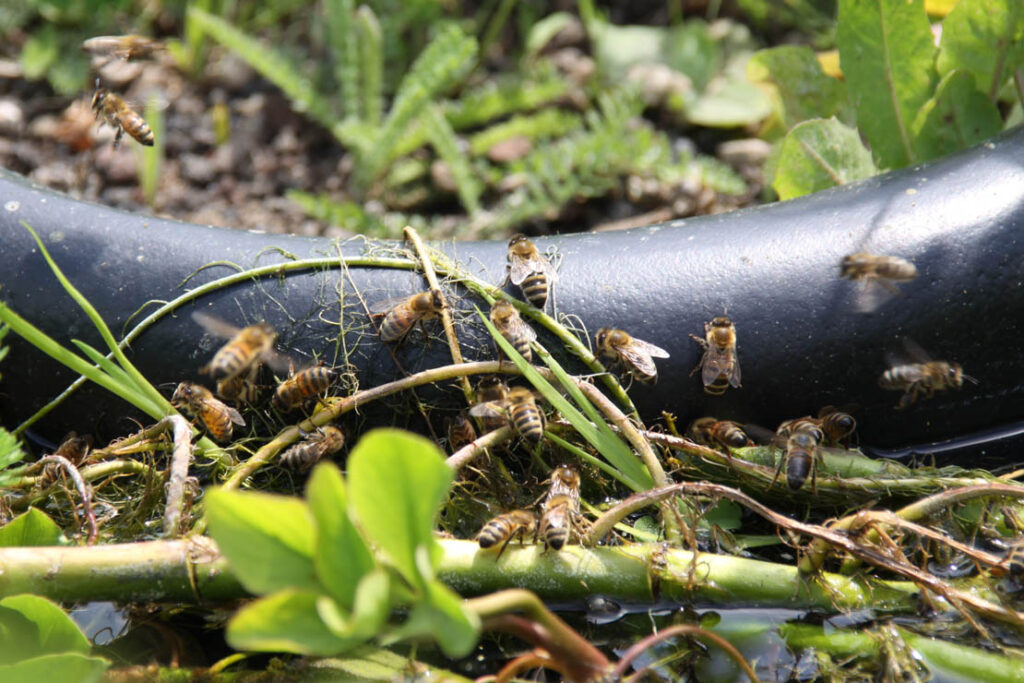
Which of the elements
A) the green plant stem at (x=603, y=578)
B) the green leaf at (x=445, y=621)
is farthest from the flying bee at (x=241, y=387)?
the green leaf at (x=445, y=621)

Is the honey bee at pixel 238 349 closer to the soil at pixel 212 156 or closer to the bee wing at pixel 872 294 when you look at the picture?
the bee wing at pixel 872 294

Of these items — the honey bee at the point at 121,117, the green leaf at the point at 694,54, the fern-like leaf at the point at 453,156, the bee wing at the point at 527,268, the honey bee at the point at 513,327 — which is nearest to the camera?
the honey bee at the point at 513,327

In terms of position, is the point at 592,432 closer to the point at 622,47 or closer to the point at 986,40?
the point at 986,40

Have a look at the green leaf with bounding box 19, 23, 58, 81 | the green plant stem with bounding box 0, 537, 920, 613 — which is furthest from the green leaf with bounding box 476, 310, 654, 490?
the green leaf with bounding box 19, 23, 58, 81

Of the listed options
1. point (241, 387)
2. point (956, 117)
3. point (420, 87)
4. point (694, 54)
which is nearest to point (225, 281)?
point (241, 387)

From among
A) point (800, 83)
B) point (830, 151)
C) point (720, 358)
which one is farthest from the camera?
point (800, 83)

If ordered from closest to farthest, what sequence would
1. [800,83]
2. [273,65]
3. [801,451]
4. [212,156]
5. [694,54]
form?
[801,451] → [800,83] → [273,65] → [212,156] → [694,54]
